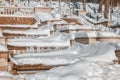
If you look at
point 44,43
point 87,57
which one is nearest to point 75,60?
point 87,57

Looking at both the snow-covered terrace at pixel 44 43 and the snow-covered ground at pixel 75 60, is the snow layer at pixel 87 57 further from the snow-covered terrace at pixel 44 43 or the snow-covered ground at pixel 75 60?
the snow-covered terrace at pixel 44 43

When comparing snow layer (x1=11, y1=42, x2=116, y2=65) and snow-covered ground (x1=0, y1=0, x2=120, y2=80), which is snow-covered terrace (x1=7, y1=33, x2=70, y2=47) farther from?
snow layer (x1=11, y1=42, x2=116, y2=65)

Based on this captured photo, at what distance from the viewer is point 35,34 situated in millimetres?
20438

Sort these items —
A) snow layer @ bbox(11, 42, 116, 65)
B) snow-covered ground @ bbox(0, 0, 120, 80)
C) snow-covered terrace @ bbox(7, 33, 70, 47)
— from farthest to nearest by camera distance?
snow-covered terrace @ bbox(7, 33, 70, 47) → snow layer @ bbox(11, 42, 116, 65) → snow-covered ground @ bbox(0, 0, 120, 80)

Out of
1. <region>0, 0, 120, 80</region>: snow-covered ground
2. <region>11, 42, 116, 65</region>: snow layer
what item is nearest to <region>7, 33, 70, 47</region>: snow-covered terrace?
<region>0, 0, 120, 80</region>: snow-covered ground

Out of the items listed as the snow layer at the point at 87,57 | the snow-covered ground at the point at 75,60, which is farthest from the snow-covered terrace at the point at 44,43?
the snow layer at the point at 87,57

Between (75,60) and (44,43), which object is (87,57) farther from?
(44,43)

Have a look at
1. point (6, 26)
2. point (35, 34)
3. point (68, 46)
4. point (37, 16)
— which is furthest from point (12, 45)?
point (37, 16)

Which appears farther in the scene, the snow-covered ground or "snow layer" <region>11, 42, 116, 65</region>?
"snow layer" <region>11, 42, 116, 65</region>

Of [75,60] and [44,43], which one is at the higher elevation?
[44,43]

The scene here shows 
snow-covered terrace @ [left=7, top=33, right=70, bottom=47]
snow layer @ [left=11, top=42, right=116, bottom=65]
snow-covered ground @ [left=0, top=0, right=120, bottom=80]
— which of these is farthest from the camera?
snow-covered terrace @ [left=7, top=33, right=70, bottom=47]

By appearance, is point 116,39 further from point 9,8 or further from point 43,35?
point 9,8

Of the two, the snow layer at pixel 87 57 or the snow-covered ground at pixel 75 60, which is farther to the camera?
the snow layer at pixel 87 57

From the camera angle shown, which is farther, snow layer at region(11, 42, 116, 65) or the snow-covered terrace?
the snow-covered terrace
